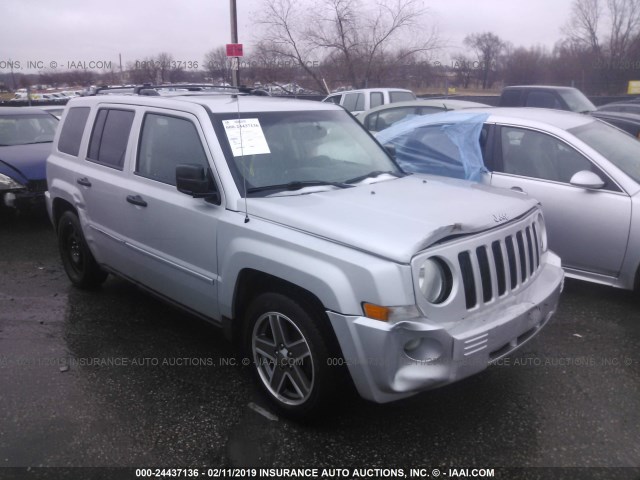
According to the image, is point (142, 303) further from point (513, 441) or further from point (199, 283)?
point (513, 441)

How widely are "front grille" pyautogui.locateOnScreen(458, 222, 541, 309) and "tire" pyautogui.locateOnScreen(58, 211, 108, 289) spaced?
11.7 feet

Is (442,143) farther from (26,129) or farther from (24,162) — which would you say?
(26,129)

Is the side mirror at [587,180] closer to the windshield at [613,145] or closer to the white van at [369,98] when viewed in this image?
the windshield at [613,145]

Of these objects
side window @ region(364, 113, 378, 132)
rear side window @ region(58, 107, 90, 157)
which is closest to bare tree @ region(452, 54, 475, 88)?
side window @ region(364, 113, 378, 132)

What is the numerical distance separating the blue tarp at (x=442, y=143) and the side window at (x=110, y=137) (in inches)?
116

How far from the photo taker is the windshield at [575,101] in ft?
36.8

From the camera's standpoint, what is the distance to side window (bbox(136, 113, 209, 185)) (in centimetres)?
385

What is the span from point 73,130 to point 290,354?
338 centimetres

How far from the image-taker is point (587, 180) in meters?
4.70

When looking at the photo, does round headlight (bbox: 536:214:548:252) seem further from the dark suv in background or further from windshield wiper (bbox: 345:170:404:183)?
the dark suv in background

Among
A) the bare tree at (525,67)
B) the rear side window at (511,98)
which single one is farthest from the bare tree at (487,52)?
the rear side window at (511,98)

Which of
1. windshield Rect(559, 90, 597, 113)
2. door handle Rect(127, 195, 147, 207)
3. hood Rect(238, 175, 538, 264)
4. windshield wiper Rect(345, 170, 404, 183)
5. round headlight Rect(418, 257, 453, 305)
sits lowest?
round headlight Rect(418, 257, 453, 305)

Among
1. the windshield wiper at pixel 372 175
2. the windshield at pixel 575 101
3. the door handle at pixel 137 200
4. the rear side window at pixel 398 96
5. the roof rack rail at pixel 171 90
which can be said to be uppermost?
the rear side window at pixel 398 96

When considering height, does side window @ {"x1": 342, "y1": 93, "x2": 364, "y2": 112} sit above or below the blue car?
above
